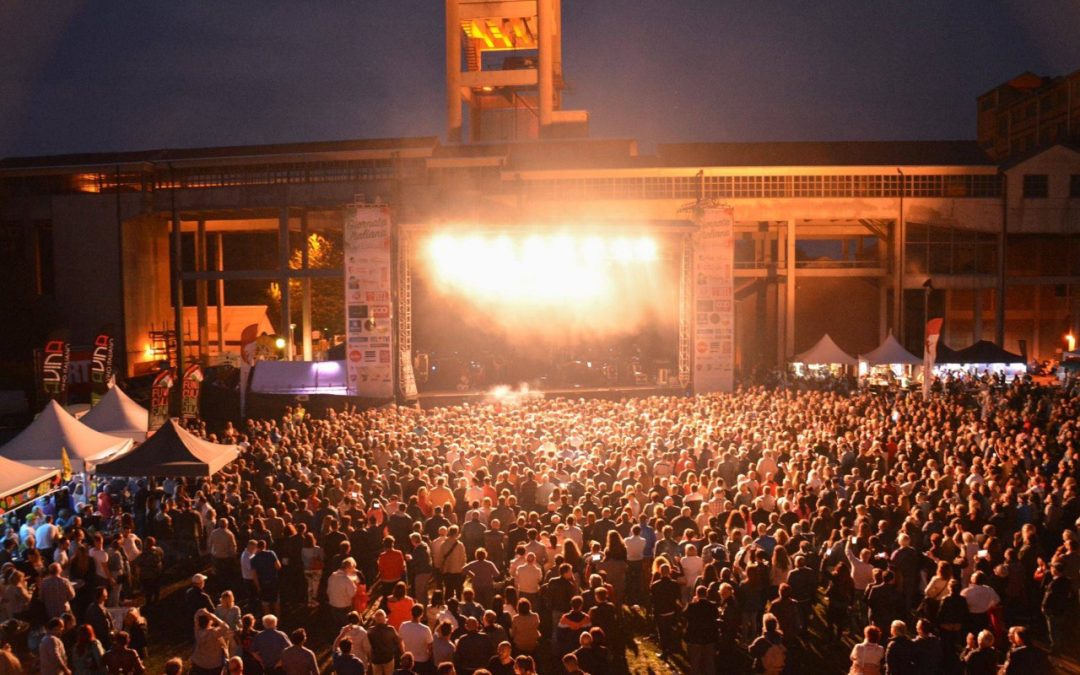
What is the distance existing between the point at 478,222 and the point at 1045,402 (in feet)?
56.8

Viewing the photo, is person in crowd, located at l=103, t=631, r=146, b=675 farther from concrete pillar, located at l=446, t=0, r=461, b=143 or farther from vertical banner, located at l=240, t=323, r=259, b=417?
concrete pillar, located at l=446, t=0, r=461, b=143

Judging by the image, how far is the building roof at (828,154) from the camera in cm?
3659

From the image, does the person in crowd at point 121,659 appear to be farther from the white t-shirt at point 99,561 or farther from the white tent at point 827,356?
the white tent at point 827,356

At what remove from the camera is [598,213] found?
3625 cm

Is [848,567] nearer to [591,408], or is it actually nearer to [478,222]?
[591,408]

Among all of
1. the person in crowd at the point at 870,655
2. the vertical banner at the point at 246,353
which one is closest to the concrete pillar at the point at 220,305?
the vertical banner at the point at 246,353

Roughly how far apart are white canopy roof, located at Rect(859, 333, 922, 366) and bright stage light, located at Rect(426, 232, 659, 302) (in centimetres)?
861

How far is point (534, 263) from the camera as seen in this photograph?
3089cm

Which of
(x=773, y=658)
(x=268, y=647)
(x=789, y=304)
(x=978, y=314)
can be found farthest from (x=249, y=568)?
(x=978, y=314)

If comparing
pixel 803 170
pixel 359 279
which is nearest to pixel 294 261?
pixel 359 279

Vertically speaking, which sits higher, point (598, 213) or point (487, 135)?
point (487, 135)

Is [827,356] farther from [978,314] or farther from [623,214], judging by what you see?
[978,314]

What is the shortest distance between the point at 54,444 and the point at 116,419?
311 centimetres

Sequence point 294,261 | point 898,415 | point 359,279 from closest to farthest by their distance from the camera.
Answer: point 898,415, point 359,279, point 294,261
